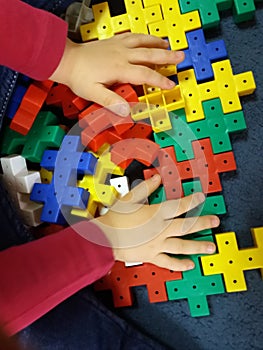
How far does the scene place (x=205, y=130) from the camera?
31.4 inches

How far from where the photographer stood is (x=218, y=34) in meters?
0.86

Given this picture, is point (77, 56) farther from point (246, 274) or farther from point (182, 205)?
point (246, 274)

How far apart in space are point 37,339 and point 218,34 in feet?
1.88

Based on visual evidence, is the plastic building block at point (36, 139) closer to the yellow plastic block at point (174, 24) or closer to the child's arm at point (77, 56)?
the child's arm at point (77, 56)

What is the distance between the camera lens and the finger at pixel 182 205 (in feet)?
2.54

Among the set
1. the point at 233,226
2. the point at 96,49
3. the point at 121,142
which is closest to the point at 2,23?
the point at 96,49

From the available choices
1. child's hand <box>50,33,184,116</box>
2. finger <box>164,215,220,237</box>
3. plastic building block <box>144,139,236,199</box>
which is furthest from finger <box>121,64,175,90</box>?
finger <box>164,215,220,237</box>

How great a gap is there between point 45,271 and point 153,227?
0.59 feet

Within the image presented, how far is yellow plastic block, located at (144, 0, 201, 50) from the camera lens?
0.82m

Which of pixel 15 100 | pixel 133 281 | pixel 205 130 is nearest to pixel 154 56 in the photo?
pixel 205 130

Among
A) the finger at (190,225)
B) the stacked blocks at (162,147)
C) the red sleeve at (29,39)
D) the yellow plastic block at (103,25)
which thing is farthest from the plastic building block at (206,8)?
the finger at (190,225)

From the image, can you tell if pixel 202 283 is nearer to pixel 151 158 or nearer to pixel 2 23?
pixel 151 158

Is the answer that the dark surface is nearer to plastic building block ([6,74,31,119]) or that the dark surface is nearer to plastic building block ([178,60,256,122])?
plastic building block ([178,60,256,122])

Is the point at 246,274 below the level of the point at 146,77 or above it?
below
